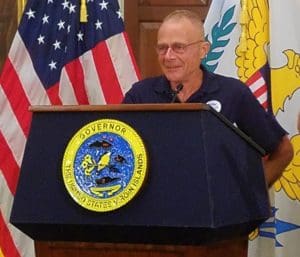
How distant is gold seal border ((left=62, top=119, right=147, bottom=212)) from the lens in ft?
5.44

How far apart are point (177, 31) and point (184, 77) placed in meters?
0.13

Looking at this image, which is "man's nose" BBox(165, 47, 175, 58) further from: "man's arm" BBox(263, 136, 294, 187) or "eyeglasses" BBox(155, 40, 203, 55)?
"man's arm" BBox(263, 136, 294, 187)

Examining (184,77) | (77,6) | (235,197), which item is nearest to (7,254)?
(77,6)

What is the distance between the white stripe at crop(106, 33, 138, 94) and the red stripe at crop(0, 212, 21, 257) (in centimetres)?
77

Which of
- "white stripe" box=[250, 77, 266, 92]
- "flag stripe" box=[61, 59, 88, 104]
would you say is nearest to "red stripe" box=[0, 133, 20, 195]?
"flag stripe" box=[61, 59, 88, 104]

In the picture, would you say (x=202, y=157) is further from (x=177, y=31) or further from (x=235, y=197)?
(x=177, y=31)

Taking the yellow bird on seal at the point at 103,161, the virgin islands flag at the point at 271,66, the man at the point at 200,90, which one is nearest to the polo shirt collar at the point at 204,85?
the man at the point at 200,90

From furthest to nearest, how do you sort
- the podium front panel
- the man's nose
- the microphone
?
the man's nose
the microphone
the podium front panel

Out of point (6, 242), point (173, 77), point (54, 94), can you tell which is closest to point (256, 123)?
point (173, 77)

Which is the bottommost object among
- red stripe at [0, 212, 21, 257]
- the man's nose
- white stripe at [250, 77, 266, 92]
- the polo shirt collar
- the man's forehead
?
red stripe at [0, 212, 21, 257]

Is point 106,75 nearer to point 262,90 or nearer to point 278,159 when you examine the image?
point 262,90

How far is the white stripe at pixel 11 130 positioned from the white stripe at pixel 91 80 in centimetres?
33

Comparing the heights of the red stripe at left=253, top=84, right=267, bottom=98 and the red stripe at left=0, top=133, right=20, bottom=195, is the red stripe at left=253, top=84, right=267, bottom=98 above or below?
above

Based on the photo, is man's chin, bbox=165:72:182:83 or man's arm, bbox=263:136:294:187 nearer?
man's chin, bbox=165:72:182:83
